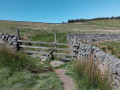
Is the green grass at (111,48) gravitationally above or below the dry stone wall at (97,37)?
below

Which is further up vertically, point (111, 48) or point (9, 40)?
point (9, 40)

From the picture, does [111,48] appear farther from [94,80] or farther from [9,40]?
[9,40]

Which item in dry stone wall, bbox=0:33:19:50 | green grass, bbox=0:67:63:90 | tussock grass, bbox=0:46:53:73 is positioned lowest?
green grass, bbox=0:67:63:90

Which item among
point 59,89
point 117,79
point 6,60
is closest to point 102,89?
point 117,79

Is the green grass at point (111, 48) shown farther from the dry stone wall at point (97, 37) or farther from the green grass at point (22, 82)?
the green grass at point (22, 82)

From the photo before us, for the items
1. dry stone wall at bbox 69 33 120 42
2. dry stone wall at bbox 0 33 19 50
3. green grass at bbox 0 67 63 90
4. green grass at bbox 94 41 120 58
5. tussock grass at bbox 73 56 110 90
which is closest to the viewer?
tussock grass at bbox 73 56 110 90

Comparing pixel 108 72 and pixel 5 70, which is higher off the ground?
pixel 108 72

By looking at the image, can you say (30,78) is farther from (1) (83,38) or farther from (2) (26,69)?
(1) (83,38)

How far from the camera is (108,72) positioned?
3189mm

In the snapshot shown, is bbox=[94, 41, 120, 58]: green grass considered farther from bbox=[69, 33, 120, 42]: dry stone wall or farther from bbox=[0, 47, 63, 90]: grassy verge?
bbox=[0, 47, 63, 90]: grassy verge

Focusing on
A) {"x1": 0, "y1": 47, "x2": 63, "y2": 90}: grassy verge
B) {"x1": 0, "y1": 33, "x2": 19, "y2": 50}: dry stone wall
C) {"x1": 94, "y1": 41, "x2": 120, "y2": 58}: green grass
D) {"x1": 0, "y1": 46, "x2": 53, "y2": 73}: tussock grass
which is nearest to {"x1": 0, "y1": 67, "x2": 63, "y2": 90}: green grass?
{"x1": 0, "y1": 47, "x2": 63, "y2": 90}: grassy verge

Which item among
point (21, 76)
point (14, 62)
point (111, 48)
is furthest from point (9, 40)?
point (111, 48)

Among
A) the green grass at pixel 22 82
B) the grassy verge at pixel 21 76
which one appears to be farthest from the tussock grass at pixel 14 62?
the green grass at pixel 22 82

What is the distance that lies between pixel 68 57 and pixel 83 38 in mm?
11898
